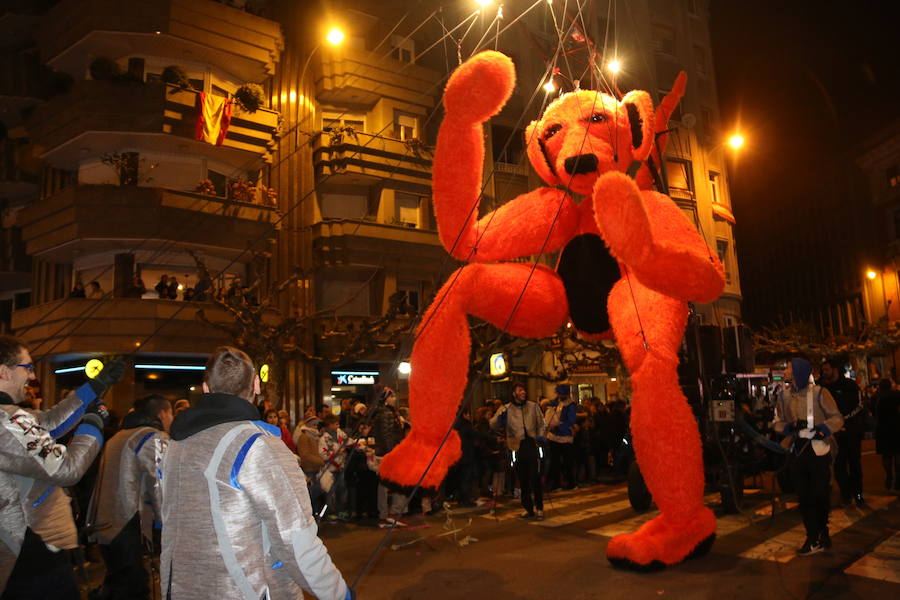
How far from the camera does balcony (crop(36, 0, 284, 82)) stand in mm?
18812

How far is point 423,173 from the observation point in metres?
22.9

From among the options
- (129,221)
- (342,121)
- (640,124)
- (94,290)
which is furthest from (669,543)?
(342,121)

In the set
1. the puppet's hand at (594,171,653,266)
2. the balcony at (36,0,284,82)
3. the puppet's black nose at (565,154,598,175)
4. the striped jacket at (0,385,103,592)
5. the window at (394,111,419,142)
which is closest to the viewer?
the striped jacket at (0,385,103,592)

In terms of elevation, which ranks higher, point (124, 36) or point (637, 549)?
point (124, 36)

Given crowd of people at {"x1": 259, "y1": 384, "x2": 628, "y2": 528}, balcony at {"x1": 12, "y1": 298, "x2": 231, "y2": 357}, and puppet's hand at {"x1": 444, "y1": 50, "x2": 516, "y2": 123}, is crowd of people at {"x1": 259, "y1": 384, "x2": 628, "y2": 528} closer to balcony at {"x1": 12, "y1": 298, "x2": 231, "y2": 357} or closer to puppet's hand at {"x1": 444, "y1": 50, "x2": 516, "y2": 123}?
puppet's hand at {"x1": 444, "y1": 50, "x2": 516, "y2": 123}

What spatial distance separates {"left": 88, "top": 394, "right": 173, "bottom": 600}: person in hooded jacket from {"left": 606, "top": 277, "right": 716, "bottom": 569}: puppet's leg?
3460 mm

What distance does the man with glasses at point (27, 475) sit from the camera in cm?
300

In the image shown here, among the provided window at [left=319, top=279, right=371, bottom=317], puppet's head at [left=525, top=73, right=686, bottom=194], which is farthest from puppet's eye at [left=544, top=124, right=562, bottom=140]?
window at [left=319, top=279, right=371, bottom=317]

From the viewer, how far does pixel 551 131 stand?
5.63m

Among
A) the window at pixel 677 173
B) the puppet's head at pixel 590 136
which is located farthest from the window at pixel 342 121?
the puppet's head at pixel 590 136

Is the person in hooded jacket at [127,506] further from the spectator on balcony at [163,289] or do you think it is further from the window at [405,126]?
the window at [405,126]

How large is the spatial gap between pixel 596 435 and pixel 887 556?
25.5ft

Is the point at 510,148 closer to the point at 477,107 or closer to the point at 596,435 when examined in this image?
the point at 596,435

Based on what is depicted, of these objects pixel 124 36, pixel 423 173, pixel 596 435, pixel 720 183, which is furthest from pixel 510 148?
pixel 596 435
